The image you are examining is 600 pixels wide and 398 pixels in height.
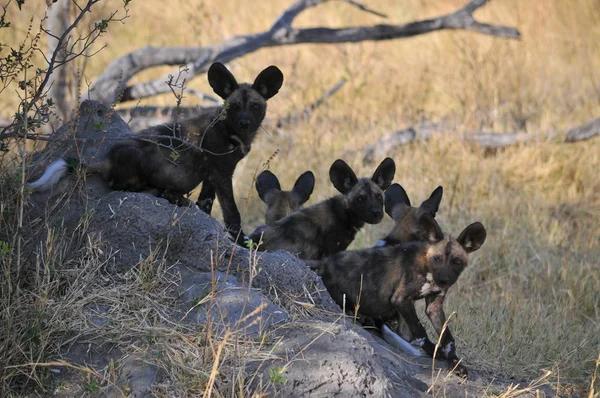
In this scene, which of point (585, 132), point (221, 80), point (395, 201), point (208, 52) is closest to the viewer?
point (221, 80)

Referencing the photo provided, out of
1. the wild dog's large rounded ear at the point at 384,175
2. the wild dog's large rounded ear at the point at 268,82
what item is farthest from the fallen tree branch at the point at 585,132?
the wild dog's large rounded ear at the point at 268,82

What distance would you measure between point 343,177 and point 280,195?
3.12 ft

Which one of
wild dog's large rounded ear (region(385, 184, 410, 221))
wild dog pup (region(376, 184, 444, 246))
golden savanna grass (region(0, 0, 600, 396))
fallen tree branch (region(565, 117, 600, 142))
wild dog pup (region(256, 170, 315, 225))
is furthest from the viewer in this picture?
fallen tree branch (region(565, 117, 600, 142))

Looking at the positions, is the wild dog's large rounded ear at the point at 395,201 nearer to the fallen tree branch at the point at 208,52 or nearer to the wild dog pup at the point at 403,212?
the wild dog pup at the point at 403,212

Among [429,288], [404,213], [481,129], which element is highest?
[404,213]

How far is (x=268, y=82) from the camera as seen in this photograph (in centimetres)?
594

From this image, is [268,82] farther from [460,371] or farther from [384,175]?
[460,371]

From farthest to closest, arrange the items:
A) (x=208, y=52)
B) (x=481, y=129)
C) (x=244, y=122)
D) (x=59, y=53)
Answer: (x=481, y=129) → (x=208, y=52) → (x=59, y=53) → (x=244, y=122)

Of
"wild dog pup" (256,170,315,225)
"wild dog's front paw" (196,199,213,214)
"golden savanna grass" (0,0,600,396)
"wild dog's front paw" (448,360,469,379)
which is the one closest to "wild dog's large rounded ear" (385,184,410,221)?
"golden savanna grass" (0,0,600,396)

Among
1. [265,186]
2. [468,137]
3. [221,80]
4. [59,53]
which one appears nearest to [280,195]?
[265,186]

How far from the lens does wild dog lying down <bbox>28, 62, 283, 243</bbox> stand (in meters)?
5.27

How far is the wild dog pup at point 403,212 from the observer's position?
5.96 m

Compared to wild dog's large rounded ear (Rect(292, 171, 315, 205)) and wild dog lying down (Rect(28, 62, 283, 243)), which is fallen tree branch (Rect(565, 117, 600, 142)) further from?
wild dog lying down (Rect(28, 62, 283, 243))

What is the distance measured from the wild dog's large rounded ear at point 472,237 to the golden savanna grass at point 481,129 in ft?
2.22
